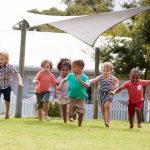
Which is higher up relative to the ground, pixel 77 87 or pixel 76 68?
pixel 76 68

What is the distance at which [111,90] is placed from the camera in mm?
12383

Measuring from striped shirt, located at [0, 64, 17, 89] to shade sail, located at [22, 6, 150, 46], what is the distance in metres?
1.72

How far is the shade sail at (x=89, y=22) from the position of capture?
13962 mm

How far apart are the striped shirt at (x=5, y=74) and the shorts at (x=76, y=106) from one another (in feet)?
5.51

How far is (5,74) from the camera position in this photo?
41.4ft

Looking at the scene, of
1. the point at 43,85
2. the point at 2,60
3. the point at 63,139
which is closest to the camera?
the point at 63,139

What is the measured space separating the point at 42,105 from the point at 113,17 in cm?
311

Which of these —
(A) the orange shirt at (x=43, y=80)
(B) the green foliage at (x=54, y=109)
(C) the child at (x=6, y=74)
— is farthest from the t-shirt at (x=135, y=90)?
(B) the green foliage at (x=54, y=109)

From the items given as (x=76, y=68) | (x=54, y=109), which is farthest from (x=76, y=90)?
(x=54, y=109)

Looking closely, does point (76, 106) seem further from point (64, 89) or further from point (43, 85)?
point (43, 85)

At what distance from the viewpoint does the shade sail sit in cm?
1396

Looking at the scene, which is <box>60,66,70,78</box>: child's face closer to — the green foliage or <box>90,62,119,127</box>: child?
<box>90,62,119,127</box>: child

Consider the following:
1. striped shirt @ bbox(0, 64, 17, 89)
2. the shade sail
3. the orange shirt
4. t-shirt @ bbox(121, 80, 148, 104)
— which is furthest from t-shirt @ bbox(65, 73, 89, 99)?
the shade sail

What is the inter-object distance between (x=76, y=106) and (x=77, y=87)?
410mm
